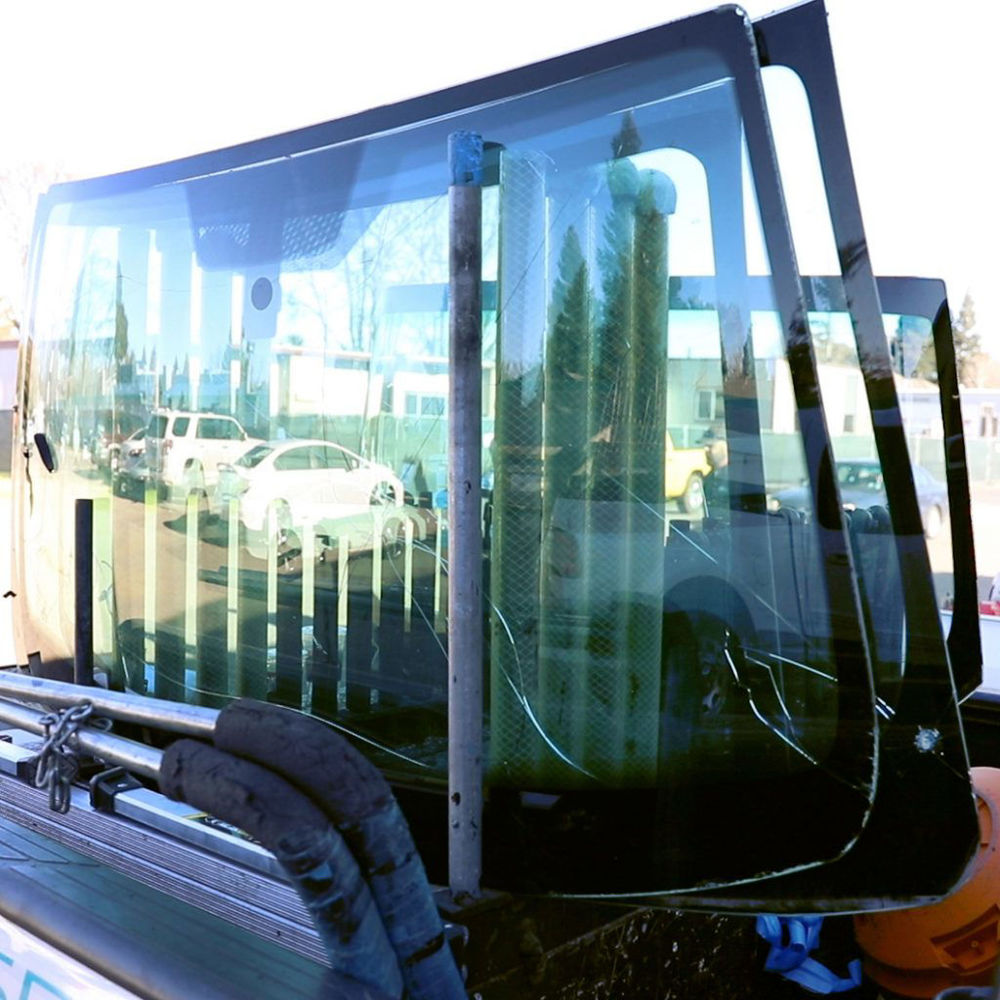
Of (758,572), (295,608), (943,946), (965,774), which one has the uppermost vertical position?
(758,572)

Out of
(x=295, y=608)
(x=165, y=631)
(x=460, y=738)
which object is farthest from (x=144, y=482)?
(x=460, y=738)

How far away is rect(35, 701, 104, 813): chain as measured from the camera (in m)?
1.97

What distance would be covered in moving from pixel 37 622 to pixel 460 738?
5.85 ft

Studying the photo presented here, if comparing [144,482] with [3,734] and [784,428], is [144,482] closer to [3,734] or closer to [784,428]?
[3,734]

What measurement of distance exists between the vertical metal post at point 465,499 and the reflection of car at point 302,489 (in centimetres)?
45

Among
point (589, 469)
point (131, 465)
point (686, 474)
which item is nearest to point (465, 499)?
point (589, 469)

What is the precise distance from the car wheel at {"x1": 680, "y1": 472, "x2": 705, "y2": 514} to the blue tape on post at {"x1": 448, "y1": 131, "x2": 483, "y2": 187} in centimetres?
59

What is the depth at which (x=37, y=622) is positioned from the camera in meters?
3.15

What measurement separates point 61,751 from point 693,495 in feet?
3.78

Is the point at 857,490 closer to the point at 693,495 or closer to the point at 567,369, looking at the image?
the point at 693,495

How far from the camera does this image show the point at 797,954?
2.67 metres

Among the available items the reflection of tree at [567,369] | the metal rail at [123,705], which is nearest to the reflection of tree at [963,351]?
the reflection of tree at [567,369]

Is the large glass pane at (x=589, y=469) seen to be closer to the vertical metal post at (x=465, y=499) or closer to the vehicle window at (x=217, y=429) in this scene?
the vehicle window at (x=217, y=429)

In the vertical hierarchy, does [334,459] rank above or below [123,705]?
above
